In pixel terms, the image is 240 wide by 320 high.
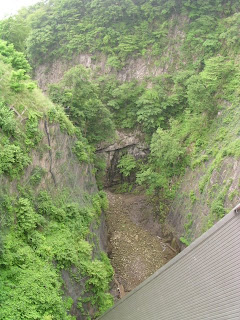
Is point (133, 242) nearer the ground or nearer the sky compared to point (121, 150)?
nearer the ground

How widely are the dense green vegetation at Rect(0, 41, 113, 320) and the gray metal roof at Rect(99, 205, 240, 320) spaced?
8.45ft

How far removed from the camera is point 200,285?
10430 mm

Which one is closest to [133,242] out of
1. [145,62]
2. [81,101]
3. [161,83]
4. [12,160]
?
[81,101]

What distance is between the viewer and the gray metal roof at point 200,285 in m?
9.38

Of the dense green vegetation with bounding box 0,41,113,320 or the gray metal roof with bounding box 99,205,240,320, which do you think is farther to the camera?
the dense green vegetation with bounding box 0,41,113,320

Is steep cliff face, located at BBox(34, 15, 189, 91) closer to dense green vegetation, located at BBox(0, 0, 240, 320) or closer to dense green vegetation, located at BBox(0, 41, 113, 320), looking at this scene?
dense green vegetation, located at BBox(0, 0, 240, 320)

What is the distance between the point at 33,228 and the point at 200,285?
6.98 metres

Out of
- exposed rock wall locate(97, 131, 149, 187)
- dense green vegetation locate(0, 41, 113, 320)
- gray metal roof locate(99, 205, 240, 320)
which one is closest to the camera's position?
gray metal roof locate(99, 205, 240, 320)

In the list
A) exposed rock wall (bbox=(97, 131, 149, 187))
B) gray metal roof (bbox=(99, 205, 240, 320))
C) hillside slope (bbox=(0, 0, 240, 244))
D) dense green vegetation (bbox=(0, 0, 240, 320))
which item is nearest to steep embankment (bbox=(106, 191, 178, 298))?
hillside slope (bbox=(0, 0, 240, 244))

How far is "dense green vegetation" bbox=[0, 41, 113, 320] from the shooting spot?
32.8 ft

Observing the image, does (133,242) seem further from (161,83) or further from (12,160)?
(161,83)

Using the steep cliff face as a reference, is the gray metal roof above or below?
below

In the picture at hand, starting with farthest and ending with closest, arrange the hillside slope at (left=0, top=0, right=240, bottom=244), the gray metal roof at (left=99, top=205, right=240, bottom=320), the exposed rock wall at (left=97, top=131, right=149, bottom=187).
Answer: the exposed rock wall at (left=97, top=131, right=149, bottom=187)
the hillside slope at (left=0, top=0, right=240, bottom=244)
the gray metal roof at (left=99, top=205, right=240, bottom=320)

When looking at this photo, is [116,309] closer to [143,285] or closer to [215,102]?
[143,285]
